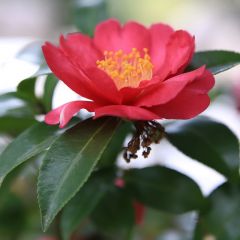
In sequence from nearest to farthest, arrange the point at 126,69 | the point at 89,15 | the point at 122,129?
1. the point at 126,69
2. the point at 122,129
3. the point at 89,15

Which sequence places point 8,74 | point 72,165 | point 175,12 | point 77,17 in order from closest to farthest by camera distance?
1. point 72,165
2. point 8,74
3. point 77,17
4. point 175,12

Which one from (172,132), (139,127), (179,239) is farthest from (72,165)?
(179,239)

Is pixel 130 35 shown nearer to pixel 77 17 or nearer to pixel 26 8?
pixel 77 17

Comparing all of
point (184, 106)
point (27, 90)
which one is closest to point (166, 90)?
point (184, 106)

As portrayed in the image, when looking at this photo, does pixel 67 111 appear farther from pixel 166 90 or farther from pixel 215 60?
pixel 215 60

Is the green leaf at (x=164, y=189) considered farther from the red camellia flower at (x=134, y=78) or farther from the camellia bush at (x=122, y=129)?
the red camellia flower at (x=134, y=78)

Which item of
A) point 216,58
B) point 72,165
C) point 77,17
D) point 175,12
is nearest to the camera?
point 72,165
